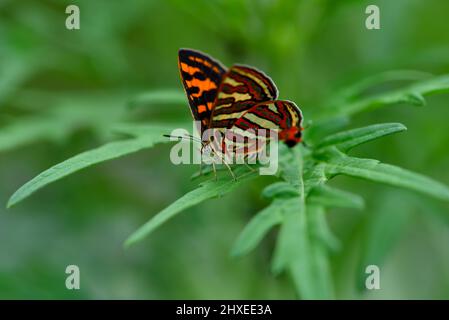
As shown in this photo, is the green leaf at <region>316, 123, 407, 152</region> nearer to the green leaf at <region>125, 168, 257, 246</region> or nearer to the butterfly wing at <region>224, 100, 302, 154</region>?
the butterfly wing at <region>224, 100, 302, 154</region>

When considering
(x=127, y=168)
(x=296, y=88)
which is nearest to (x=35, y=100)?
(x=127, y=168)

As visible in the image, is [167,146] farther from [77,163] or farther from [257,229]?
[257,229]

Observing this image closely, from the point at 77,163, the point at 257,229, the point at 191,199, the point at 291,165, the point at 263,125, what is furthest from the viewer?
the point at 263,125

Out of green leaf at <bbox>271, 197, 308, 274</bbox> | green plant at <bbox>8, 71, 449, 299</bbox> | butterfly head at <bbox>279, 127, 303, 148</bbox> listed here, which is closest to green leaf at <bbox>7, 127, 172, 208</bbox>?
green plant at <bbox>8, 71, 449, 299</bbox>

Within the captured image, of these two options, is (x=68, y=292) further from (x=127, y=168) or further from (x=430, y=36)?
(x=430, y=36)

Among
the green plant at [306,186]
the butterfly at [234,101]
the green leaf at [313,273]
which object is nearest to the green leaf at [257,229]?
the green plant at [306,186]

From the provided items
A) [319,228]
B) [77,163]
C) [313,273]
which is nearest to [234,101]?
[77,163]
